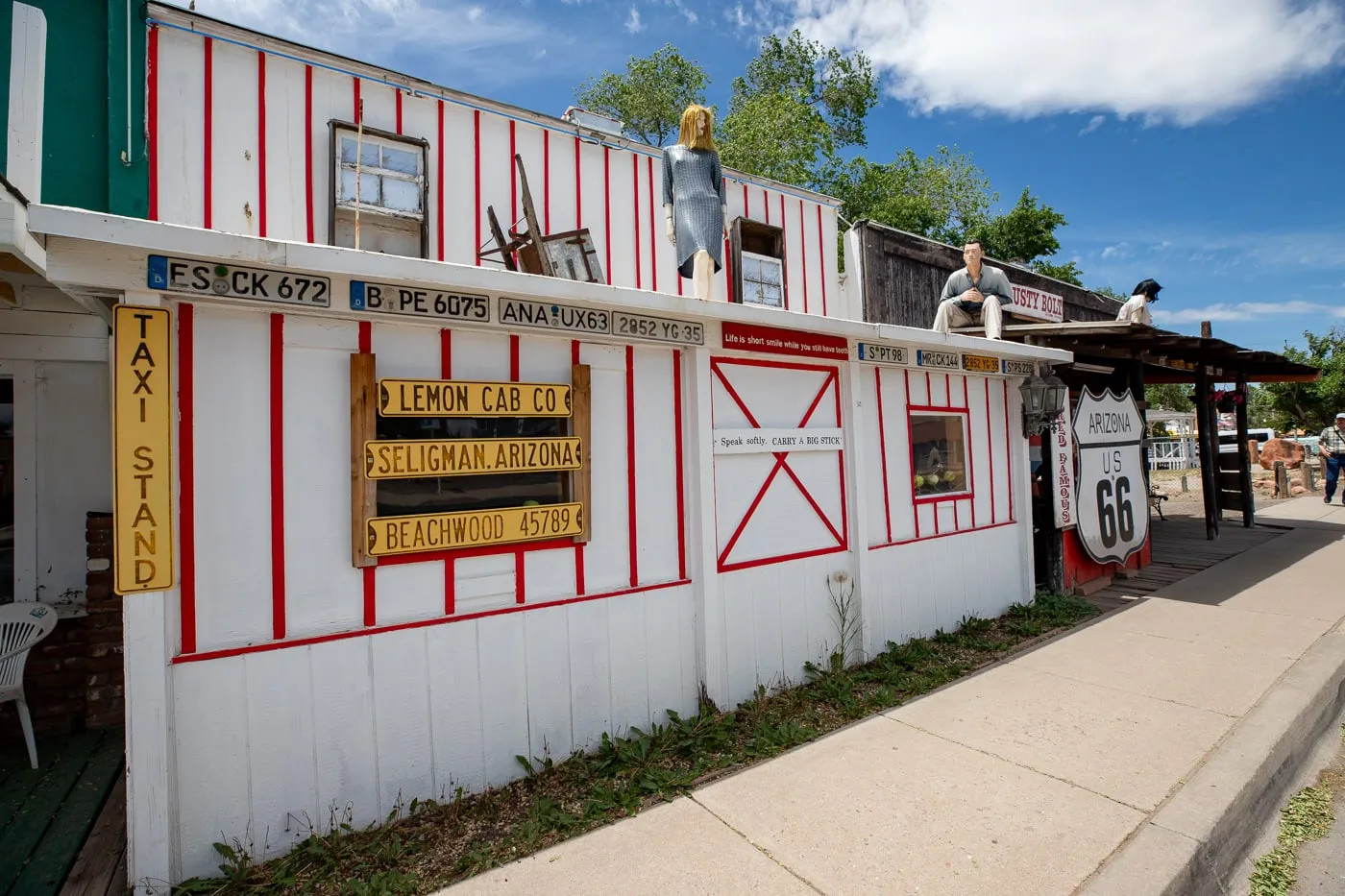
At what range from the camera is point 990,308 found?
6.69 m

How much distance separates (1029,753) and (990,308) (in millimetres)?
4559

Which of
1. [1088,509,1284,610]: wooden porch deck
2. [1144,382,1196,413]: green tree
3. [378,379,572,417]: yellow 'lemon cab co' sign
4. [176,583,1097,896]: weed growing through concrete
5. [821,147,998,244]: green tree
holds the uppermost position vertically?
[821,147,998,244]: green tree

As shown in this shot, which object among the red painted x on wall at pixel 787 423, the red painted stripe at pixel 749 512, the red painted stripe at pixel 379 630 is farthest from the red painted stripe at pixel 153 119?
the red painted stripe at pixel 749 512

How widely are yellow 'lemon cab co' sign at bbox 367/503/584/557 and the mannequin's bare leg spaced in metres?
1.77

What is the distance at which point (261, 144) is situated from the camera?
4910mm

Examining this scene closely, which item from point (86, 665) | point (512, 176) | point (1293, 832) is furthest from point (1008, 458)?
point (86, 665)

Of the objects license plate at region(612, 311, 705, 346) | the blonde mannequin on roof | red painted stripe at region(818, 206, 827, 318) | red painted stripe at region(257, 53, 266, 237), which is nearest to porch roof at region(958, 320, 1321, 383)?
red painted stripe at region(818, 206, 827, 318)

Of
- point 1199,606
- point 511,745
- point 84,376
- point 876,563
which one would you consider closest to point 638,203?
point 876,563

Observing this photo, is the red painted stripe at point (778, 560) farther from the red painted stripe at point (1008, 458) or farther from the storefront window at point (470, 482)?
the red painted stripe at point (1008, 458)

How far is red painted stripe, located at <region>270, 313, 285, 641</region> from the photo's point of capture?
9.97 ft

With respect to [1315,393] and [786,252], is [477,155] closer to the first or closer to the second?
[786,252]

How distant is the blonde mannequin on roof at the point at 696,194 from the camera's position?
4754mm

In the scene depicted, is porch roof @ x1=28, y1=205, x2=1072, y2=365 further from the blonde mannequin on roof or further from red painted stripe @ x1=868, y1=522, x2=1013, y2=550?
red painted stripe @ x1=868, y1=522, x2=1013, y2=550

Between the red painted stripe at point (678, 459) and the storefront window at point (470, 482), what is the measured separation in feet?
2.70
